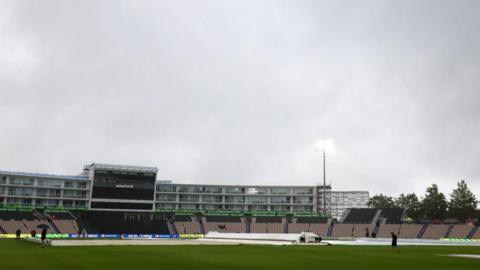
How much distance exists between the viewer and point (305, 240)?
67.5 metres

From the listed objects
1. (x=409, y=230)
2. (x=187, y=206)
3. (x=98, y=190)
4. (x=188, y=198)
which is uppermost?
(x=98, y=190)

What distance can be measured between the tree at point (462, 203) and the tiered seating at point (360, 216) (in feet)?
106

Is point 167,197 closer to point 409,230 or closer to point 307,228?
point 307,228

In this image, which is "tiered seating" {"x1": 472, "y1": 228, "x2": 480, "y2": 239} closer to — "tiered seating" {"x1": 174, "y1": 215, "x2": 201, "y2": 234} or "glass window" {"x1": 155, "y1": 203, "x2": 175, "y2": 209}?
"tiered seating" {"x1": 174, "y1": 215, "x2": 201, "y2": 234}

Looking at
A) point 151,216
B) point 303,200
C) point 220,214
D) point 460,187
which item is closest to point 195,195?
point 220,214

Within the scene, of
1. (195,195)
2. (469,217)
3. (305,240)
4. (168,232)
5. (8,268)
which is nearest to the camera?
(8,268)

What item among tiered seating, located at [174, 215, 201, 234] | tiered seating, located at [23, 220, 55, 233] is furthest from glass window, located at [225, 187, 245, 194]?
tiered seating, located at [23, 220, 55, 233]

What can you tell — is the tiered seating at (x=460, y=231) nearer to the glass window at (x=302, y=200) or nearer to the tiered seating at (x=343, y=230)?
the tiered seating at (x=343, y=230)

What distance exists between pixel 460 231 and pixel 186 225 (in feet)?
249

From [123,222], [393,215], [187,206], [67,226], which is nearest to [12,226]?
[67,226]

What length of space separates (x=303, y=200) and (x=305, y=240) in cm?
9586

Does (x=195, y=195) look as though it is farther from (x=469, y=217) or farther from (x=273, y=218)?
(x=469, y=217)

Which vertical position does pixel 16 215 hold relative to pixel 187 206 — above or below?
below

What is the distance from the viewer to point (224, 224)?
442 ft
